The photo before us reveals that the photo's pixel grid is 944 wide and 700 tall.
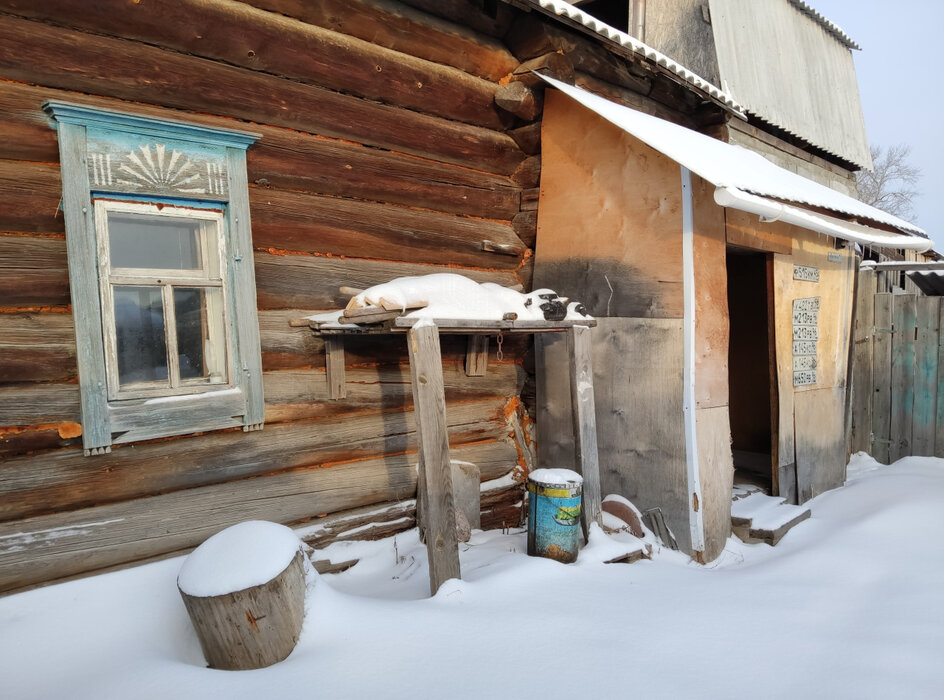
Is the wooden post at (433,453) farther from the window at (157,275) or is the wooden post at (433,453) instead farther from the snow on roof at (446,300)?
the window at (157,275)

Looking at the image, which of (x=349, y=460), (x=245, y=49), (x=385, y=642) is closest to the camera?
(x=385, y=642)

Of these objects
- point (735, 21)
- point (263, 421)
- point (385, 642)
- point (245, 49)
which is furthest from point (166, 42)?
point (735, 21)

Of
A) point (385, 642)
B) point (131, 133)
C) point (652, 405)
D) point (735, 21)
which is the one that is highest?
point (735, 21)

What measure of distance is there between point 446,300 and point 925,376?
6.93m

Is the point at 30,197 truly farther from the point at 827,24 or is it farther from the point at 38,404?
the point at 827,24

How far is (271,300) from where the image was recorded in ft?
12.0

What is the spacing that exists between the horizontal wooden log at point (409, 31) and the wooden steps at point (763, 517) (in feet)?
14.0

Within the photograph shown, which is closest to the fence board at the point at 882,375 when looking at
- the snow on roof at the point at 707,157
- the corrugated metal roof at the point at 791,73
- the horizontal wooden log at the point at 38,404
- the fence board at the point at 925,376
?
the fence board at the point at 925,376

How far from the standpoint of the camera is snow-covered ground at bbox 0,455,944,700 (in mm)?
2576

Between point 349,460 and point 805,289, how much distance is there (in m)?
4.69

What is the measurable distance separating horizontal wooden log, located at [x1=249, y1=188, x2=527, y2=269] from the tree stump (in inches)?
70.2

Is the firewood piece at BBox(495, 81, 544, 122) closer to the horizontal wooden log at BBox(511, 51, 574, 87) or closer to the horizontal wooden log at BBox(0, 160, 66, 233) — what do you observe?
the horizontal wooden log at BBox(511, 51, 574, 87)

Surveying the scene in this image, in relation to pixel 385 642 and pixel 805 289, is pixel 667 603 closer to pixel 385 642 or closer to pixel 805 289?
pixel 385 642

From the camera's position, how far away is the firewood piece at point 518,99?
477cm
